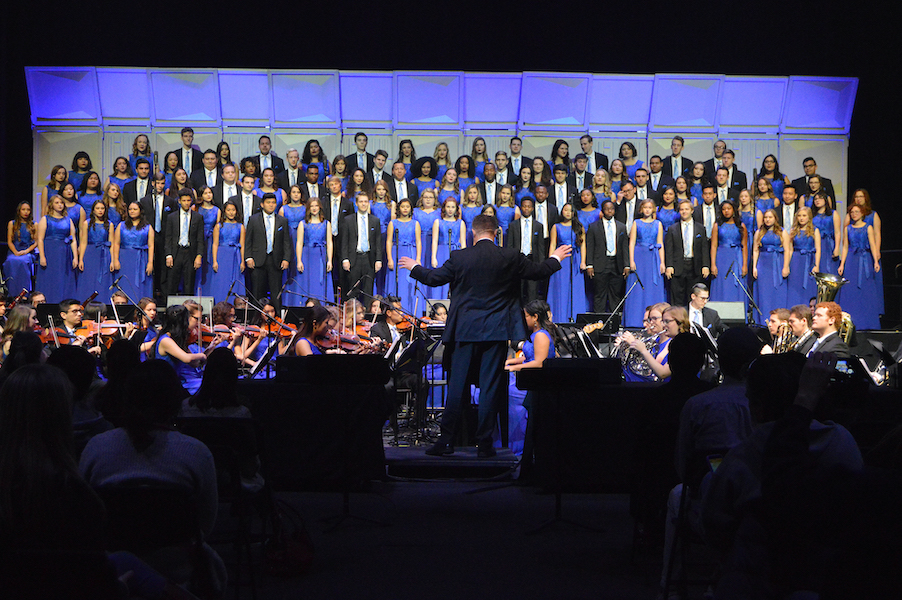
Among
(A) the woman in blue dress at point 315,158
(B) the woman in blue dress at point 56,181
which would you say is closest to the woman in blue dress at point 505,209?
(A) the woman in blue dress at point 315,158

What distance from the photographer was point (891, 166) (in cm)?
1528

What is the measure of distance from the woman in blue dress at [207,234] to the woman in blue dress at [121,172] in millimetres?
1415

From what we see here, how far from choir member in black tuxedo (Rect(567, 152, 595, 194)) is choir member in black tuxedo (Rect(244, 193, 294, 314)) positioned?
15.4 feet

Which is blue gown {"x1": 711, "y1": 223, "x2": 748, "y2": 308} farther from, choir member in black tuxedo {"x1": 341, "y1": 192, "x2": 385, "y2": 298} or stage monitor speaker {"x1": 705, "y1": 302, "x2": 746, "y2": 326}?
choir member in black tuxedo {"x1": 341, "y1": 192, "x2": 385, "y2": 298}

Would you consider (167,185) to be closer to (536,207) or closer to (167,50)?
(167,50)

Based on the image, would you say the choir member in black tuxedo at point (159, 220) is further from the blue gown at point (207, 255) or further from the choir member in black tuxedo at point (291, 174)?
the choir member in black tuxedo at point (291, 174)

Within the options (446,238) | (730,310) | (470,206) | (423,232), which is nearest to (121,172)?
(423,232)

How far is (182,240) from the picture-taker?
45.2ft

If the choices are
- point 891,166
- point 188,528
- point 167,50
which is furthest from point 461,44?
point 188,528

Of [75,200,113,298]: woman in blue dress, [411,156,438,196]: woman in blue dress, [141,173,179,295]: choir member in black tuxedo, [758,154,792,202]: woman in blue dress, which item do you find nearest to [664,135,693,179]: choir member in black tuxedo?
[758,154,792,202]: woman in blue dress

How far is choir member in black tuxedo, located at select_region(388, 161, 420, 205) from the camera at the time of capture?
559 inches

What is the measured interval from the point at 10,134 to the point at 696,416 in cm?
1535

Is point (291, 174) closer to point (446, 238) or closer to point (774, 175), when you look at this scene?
point (446, 238)

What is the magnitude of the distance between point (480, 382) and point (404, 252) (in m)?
7.75
